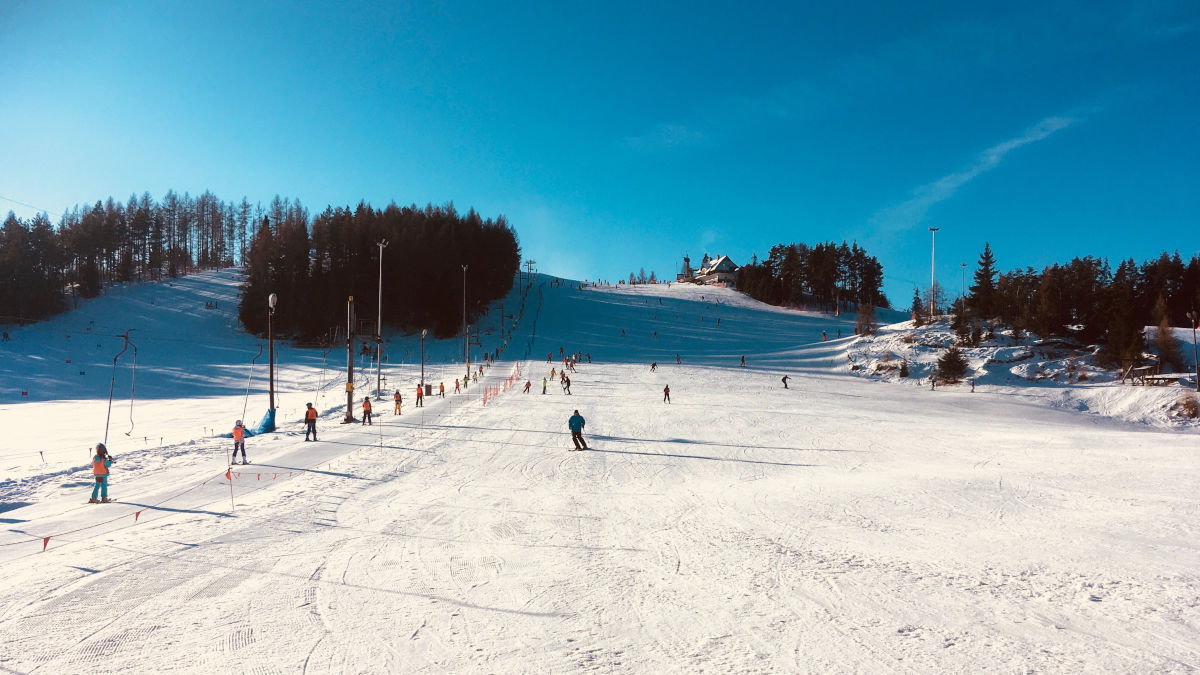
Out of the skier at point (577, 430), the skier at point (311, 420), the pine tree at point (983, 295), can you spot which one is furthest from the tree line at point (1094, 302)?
the skier at point (311, 420)

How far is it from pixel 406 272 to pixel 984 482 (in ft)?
226

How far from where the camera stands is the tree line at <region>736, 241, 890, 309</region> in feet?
313

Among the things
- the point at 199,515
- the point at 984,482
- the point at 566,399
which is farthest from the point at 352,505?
the point at 566,399

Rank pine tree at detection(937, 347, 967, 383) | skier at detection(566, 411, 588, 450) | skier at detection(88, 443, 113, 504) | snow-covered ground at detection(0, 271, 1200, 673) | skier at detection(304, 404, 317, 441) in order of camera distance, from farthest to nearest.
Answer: pine tree at detection(937, 347, 967, 383) → skier at detection(304, 404, 317, 441) → skier at detection(566, 411, 588, 450) → skier at detection(88, 443, 113, 504) → snow-covered ground at detection(0, 271, 1200, 673)

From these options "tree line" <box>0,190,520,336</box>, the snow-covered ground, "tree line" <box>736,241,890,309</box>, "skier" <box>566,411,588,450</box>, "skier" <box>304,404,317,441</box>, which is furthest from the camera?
"tree line" <box>736,241,890,309</box>

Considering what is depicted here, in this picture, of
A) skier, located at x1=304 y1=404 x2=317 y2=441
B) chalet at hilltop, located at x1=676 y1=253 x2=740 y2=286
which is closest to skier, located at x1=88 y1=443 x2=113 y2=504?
skier, located at x1=304 y1=404 x2=317 y2=441

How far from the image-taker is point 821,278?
93500mm

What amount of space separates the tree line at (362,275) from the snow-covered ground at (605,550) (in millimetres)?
45598

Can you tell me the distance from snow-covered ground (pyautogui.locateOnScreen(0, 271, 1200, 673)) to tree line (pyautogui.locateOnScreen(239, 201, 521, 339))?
45.6 meters

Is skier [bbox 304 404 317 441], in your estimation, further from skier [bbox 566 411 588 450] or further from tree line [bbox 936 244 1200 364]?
tree line [bbox 936 244 1200 364]

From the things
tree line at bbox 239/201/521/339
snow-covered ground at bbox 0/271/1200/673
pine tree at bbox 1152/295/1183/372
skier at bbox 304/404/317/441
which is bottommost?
snow-covered ground at bbox 0/271/1200/673

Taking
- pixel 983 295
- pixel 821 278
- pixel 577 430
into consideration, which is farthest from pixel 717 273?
pixel 577 430

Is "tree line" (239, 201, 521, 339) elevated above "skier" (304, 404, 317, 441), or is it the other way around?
"tree line" (239, 201, 521, 339)

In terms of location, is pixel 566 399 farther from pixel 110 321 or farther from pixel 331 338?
pixel 110 321
